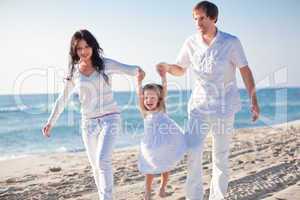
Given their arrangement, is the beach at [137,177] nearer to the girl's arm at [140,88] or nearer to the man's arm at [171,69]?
the girl's arm at [140,88]

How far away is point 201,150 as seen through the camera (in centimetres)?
423

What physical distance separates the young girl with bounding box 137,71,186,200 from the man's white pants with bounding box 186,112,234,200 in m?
0.13

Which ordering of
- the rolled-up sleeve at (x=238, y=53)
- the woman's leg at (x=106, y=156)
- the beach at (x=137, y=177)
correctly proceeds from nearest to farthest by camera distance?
the woman's leg at (x=106, y=156)
the rolled-up sleeve at (x=238, y=53)
the beach at (x=137, y=177)

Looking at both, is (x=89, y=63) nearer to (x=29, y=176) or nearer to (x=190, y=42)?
(x=190, y=42)

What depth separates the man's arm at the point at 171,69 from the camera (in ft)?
14.7

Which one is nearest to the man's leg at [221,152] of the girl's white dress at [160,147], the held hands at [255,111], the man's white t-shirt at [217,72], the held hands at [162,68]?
the man's white t-shirt at [217,72]

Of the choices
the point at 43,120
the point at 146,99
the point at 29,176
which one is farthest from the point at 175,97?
the point at 146,99

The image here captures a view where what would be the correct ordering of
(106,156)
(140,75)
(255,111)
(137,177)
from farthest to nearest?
(137,177)
(140,75)
(255,111)
(106,156)

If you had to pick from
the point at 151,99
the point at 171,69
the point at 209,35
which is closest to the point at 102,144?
the point at 151,99

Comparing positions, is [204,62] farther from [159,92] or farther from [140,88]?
[140,88]

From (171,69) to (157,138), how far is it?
0.77 m

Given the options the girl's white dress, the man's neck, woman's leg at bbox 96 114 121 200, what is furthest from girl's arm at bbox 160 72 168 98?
woman's leg at bbox 96 114 121 200

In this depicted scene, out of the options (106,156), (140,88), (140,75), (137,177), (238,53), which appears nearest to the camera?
(106,156)

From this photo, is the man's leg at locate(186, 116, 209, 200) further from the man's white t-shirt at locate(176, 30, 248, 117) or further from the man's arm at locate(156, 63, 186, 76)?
the man's arm at locate(156, 63, 186, 76)
